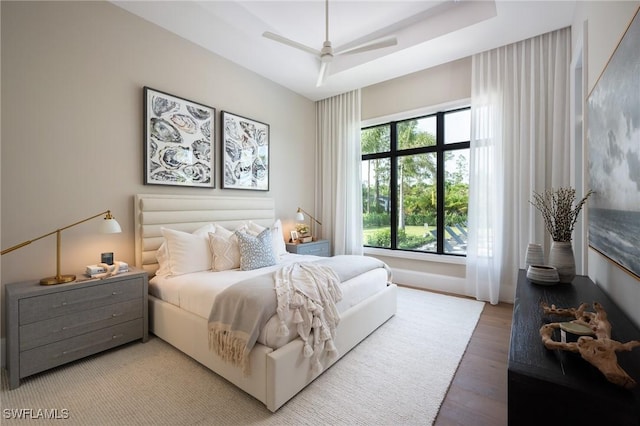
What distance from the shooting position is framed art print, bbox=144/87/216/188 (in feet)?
9.62

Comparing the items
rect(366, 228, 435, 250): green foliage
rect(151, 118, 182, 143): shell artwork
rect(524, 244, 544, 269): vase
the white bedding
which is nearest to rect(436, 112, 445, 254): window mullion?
rect(366, 228, 435, 250): green foliage

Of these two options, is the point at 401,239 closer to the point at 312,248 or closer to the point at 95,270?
the point at 312,248

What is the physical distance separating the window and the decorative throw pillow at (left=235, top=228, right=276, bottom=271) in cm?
242

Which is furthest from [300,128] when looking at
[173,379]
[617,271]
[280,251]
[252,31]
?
[617,271]

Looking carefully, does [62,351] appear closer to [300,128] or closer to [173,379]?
[173,379]

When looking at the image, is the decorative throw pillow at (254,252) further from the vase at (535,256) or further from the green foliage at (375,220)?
the green foliage at (375,220)

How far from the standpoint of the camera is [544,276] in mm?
1891

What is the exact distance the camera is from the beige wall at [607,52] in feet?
4.19

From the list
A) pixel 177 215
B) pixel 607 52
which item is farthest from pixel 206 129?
pixel 607 52

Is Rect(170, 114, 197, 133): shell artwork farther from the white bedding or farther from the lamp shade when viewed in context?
the white bedding

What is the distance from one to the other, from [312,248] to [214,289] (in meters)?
2.35

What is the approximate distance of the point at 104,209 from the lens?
2650mm

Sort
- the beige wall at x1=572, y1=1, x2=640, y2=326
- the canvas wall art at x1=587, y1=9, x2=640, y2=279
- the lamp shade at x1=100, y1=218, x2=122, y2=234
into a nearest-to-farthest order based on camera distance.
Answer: the canvas wall art at x1=587, y1=9, x2=640, y2=279, the beige wall at x1=572, y1=1, x2=640, y2=326, the lamp shade at x1=100, y1=218, x2=122, y2=234

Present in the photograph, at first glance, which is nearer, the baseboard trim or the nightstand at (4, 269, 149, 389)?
the nightstand at (4, 269, 149, 389)
